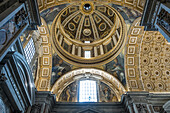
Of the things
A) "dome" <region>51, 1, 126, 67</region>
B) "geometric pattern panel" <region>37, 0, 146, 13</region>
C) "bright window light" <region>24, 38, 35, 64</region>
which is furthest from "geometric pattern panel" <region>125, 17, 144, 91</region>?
"bright window light" <region>24, 38, 35, 64</region>

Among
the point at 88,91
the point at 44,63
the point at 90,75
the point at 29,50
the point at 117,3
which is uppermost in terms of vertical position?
the point at 117,3

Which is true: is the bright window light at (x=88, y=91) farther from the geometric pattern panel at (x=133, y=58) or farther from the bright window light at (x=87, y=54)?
the geometric pattern panel at (x=133, y=58)

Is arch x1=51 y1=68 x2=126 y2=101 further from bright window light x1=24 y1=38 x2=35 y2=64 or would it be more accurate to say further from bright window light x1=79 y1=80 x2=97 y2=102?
bright window light x1=24 y1=38 x2=35 y2=64

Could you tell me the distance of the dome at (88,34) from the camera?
1670cm

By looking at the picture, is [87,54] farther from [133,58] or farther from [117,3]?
[117,3]

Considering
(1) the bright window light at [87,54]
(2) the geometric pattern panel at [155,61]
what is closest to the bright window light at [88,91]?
(1) the bright window light at [87,54]

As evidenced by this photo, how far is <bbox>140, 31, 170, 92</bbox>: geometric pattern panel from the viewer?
49.4 ft

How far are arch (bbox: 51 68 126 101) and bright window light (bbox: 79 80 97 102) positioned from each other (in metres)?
0.83

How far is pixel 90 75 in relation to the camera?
1678 cm

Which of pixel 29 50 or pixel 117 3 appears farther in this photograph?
pixel 29 50

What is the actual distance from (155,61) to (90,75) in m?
7.17

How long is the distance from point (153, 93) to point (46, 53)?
11.3 metres

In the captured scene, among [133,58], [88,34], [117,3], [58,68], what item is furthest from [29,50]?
[88,34]

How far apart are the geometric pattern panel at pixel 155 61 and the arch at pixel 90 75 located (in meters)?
2.77
